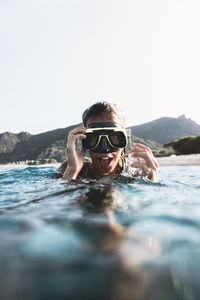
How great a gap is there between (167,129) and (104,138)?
76.8m

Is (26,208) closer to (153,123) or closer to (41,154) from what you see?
(41,154)

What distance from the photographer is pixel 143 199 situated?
1.81 m

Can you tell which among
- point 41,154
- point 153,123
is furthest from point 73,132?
point 153,123

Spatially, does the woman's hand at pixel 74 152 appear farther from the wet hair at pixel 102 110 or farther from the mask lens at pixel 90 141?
the wet hair at pixel 102 110

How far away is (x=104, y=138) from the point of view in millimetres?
2777

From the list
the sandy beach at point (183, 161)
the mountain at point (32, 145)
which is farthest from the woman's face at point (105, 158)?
the mountain at point (32, 145)

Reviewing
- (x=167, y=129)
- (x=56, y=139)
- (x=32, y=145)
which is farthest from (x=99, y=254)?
(x=167, y=129)

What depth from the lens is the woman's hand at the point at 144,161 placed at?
2824 millimetres

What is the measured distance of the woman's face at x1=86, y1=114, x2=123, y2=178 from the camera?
9.60 ft

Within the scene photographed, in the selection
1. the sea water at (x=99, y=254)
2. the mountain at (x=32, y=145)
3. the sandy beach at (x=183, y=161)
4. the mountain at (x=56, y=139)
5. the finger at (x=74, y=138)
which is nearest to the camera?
the sea water at (x=99, y=254)

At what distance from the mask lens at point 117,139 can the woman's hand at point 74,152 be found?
15.3 inches

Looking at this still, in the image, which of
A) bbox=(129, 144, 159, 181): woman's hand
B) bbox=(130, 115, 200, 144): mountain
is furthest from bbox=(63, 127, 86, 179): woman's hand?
bbox=(130, 115, 200, 144): mountain

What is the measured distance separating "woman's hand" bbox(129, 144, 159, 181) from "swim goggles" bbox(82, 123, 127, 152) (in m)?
0.20

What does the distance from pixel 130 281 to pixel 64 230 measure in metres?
0.48
